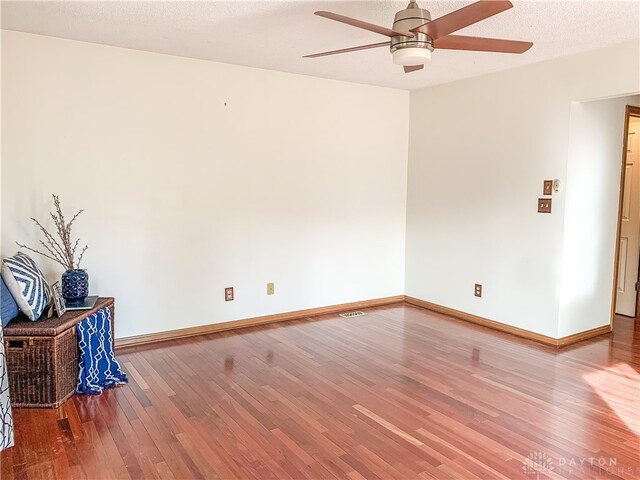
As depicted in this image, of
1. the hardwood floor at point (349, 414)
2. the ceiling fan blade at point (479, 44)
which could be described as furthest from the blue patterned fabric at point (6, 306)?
the ceiling fan blade at point (479, 44)

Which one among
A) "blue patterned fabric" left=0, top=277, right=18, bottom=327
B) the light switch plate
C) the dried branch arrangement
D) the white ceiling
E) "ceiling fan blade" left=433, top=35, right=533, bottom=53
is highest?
the white ceiling

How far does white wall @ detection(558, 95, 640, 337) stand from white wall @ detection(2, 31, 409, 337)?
1777 mm

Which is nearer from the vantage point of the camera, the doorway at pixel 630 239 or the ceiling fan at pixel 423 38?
the ceiling fan at pixel 423 38

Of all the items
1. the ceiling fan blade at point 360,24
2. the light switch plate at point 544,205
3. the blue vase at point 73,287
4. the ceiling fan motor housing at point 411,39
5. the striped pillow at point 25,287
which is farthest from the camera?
the light switch plate at point 544,205

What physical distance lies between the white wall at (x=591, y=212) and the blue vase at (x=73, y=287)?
3453 mm

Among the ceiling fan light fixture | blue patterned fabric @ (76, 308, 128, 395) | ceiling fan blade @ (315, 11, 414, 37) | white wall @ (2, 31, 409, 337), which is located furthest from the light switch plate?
blue patterned fabric @ (76, 308, 128, 395)

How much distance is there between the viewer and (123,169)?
11.8ft

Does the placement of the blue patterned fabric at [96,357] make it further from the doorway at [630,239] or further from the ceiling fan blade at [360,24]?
the doorway at [630,239]

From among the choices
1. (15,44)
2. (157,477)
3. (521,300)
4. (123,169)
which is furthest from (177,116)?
(521,300)

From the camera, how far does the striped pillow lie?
8.86 ft

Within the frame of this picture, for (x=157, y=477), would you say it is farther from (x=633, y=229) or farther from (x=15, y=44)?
(x=633, y=229)

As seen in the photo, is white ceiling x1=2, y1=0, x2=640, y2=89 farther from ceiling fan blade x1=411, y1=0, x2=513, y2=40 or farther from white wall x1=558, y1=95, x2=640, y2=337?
white wall x1=558, y1=95, x2=640, y2=337

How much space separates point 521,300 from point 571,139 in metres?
1.34

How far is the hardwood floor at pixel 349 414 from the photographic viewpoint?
2.15 meters
